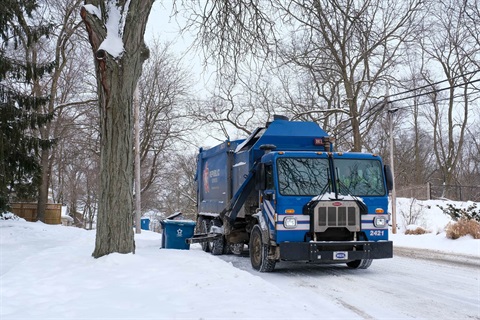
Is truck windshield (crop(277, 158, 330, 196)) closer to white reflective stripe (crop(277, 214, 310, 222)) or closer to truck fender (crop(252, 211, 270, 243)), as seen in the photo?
white reflective stripe (crop(277, 214, 310, 222))

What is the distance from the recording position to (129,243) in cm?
804

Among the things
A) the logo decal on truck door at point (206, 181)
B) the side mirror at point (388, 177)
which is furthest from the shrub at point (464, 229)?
the logo decal on truck door at point (206, 181)

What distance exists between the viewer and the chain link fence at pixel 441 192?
108ft

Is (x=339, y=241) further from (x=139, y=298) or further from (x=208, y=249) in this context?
(x=208, y=249)

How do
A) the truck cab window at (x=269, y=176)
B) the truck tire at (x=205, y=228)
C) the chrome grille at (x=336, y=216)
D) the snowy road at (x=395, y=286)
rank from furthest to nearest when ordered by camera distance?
the truck tire at (x=205, y=228), the truck cab window at (x=269, y=176), the chrome grille at (x=336, y=216), the snowy road at (x=395, y=286)

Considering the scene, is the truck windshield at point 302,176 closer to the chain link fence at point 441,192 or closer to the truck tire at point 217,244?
the truck tire at point 217,244

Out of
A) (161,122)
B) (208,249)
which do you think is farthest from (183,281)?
(161,122)

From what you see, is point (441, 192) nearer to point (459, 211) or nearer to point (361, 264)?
point (459, 211)

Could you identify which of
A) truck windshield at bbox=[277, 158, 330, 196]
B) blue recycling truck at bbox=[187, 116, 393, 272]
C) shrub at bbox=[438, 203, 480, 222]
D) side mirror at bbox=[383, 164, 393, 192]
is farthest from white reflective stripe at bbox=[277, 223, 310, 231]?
shrub at bbox=[438, 203, 480, 222]

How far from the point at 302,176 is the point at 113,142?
145 inches

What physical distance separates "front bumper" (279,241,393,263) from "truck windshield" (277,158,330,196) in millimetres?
998

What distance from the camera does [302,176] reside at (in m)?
9.26

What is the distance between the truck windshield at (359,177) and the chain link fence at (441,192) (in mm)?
24748

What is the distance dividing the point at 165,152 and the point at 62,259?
28.1m
